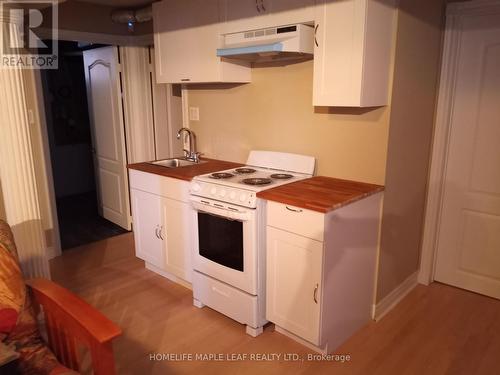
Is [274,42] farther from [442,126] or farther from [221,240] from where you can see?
[442,126]

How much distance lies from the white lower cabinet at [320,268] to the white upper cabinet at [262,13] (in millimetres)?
1146

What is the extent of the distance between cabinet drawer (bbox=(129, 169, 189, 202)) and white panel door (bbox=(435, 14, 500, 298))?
1.99m

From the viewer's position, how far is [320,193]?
7.61ft

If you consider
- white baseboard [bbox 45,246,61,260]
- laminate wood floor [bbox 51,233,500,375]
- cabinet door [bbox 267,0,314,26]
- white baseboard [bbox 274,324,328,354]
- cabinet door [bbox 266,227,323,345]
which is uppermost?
cabinet door [bbox 267,0,314,26]

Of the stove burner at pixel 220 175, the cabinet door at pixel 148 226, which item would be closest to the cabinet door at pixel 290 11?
the stove burner at pixel 220 175

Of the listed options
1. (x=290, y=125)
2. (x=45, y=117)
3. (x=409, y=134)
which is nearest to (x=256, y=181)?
(x=290, y=125)

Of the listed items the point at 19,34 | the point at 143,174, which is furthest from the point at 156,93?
the point at 19,34

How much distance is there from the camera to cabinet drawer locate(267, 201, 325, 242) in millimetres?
2109

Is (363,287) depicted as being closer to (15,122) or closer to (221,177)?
(221,177)

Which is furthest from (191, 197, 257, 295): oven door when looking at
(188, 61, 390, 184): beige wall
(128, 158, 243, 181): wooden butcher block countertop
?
(188, 61, 390, 184): beige wall

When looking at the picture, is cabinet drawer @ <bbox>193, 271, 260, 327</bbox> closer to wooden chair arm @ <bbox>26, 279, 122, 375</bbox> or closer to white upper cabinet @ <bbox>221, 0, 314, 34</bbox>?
wooden chair arm @ <bbox>26, 279, 122, 375</bbox>

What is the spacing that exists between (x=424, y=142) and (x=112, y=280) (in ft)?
8.87

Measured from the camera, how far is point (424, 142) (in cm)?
287

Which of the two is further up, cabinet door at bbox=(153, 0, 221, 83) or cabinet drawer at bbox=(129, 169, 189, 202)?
cabinet door at bbox=(153, 0, 221, 83)
